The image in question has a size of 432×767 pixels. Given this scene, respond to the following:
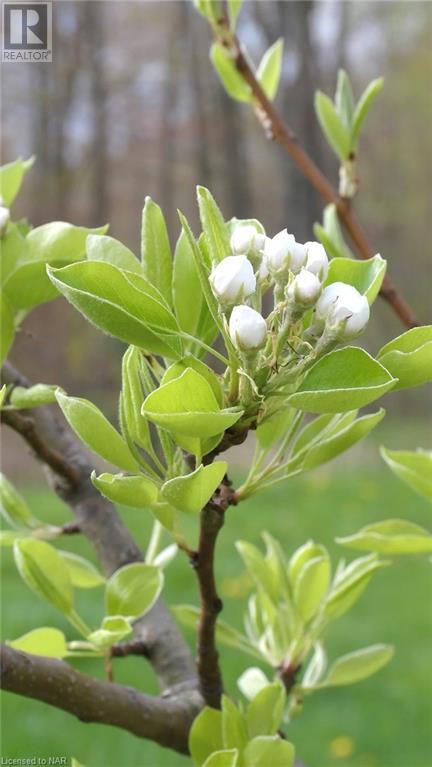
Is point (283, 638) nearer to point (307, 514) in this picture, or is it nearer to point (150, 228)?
point (150, 228)

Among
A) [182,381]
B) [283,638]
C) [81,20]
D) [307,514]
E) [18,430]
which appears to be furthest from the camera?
[81,20]

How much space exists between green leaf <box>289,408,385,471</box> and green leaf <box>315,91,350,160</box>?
0.34 meters

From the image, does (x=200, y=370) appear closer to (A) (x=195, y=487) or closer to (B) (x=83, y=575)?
(A) (x=195, y=487)

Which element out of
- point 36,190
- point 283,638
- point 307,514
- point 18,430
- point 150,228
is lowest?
point 307,514

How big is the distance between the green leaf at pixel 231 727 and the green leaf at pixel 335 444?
129 mm

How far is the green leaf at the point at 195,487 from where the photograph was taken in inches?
13.3

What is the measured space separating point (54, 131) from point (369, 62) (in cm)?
305

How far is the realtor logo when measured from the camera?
0.67 meters

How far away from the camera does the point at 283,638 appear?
2.04ft

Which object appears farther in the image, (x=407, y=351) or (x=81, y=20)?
(x=81, y=20)

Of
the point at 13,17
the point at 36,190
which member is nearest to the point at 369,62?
the point at 36,190

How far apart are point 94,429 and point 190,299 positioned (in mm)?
79

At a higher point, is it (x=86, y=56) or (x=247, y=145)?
(x=86, y=56)

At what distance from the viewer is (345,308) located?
34 cm
